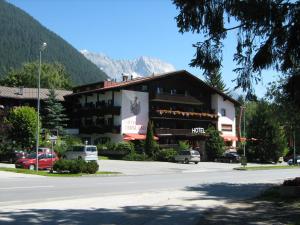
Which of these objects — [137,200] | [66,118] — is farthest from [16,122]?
[137,200]

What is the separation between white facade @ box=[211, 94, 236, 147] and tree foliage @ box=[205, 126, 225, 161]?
1030cm

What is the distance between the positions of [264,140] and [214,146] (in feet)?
21.4

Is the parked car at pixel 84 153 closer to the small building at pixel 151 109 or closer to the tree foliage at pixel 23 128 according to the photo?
the tree foliage at pixel 23 128

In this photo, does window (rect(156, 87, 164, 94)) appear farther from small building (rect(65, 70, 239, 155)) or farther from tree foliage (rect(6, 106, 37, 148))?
tree foliage (rect(6, 106, 37, 148))

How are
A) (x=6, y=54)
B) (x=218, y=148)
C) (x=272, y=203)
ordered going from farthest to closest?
(x=6, y=54), (x=218, y=148), (x=272, y=203)

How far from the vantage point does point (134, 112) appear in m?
69.7

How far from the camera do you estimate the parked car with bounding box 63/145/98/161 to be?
4916 cm

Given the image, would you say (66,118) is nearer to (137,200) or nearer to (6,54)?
(137,200)

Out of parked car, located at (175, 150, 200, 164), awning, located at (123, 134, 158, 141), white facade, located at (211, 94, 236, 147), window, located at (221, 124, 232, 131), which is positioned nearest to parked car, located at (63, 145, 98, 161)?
parked car, located at (175, 150, 200, 164)

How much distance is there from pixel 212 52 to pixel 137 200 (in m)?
9.01

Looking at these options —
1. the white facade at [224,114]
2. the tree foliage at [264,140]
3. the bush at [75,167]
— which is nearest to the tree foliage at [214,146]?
the tree foliage at [264,140]

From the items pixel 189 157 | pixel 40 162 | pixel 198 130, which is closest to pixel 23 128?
pixel 40 162

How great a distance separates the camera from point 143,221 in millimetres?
12914

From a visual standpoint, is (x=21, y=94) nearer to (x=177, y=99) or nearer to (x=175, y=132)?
(x=177, y=99)
